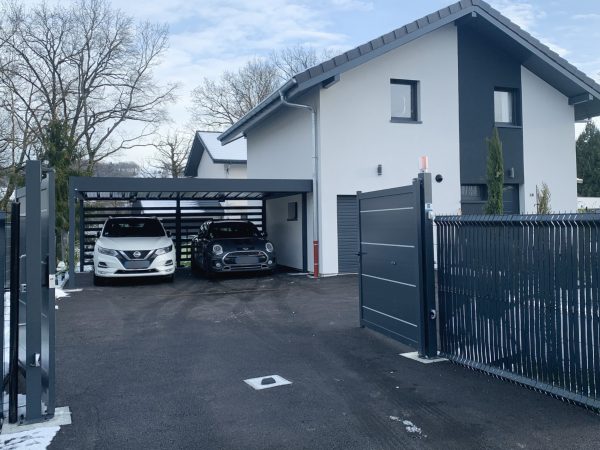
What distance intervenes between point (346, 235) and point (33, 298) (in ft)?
35.2

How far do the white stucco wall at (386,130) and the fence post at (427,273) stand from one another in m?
8.02

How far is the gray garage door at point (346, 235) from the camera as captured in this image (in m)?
14.4

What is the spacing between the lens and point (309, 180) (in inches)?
564

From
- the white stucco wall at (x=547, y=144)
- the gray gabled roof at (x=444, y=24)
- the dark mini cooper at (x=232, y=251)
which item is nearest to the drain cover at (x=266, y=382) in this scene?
the dark mini cooper at (x=232, y=251)

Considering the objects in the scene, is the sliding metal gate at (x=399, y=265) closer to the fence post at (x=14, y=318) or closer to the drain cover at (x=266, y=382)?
the drain cover at (x=266, y=382)

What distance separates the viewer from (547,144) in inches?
664

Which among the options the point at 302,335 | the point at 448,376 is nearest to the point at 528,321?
the point at 448,376

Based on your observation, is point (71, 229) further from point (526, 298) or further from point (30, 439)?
point (526, 298)

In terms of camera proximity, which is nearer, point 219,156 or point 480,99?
point 480,99

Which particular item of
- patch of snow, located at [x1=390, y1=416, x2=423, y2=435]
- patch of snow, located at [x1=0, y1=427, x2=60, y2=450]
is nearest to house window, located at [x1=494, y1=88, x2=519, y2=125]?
patch of snow, located at [x1=390, y1=416, x2=423, y2=435]

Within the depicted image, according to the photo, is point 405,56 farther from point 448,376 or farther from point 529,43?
A: point 448,376

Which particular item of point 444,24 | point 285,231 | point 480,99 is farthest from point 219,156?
point 444,24

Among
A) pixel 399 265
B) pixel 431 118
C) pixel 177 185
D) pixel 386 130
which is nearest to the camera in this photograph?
pixel 399 265

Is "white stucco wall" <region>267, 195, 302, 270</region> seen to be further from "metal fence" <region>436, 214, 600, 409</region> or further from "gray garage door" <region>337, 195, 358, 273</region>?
"metal fence" <region>436, 214, 600, 409</region>
